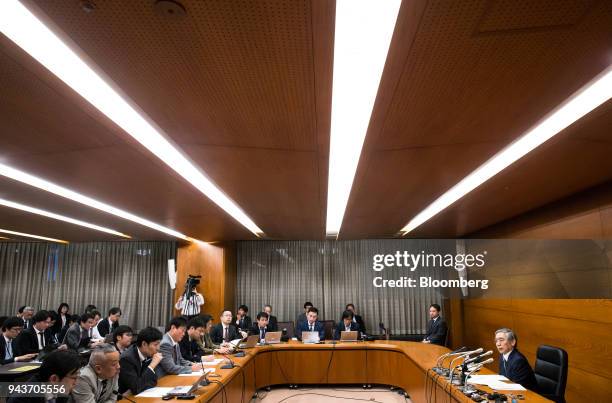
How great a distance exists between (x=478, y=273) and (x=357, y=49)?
749cm

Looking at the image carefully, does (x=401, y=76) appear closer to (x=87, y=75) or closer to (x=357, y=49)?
(x=357, y=49)

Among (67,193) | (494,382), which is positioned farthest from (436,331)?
(67,193)

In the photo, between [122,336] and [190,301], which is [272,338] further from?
[122,336]

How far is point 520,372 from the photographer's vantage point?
153 inches

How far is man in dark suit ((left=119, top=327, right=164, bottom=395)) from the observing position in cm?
348

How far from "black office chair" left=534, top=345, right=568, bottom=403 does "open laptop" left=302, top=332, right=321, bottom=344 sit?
12.0 feet

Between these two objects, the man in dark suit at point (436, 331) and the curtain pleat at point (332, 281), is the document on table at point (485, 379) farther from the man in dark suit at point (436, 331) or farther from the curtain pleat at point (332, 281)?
the curtain pleat at point (332, 281)

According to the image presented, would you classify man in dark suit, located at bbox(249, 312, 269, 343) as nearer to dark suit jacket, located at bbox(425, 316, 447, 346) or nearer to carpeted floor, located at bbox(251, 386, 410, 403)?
carpeted floor, located at bbox(251, 386, 410, 403)

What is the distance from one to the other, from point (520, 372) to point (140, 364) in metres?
3.23

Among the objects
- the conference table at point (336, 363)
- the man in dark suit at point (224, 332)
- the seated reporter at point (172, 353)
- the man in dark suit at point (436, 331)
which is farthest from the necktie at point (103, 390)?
the man in dark suit at point (436, 331)

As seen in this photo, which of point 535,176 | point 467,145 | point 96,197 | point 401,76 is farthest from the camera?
point 96,197

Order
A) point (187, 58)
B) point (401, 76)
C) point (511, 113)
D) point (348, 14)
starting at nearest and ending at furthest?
point (348, 14) < point (187, 58) < point (401, 76) < point (511, 113)

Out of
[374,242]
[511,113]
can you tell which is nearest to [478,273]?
[374,242]

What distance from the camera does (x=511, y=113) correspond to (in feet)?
8.43
